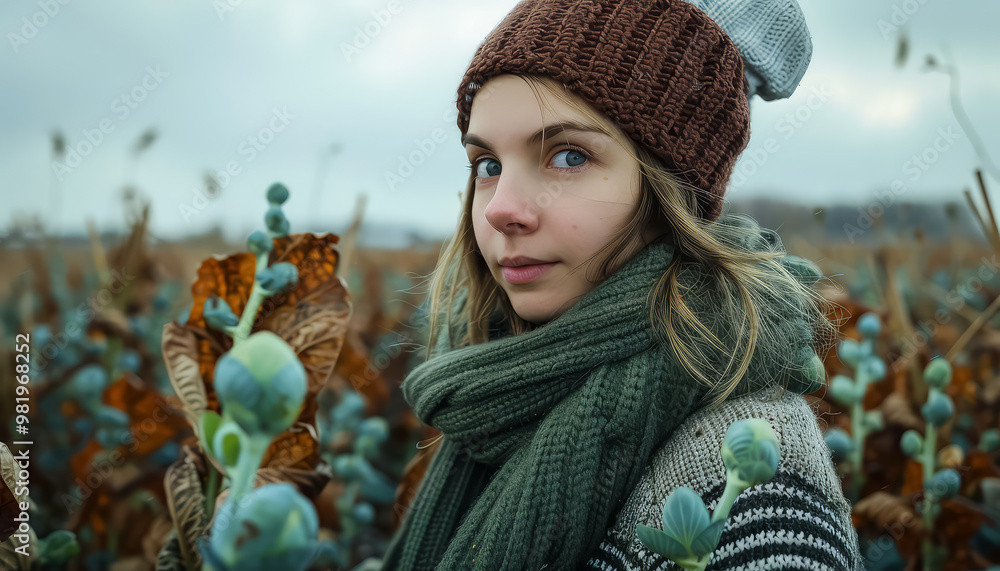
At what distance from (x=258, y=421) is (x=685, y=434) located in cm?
61

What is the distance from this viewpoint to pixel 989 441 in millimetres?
1224

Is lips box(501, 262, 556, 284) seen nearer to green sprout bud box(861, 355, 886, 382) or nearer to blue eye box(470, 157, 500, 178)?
blue eye box(470, 157, 500, 178)

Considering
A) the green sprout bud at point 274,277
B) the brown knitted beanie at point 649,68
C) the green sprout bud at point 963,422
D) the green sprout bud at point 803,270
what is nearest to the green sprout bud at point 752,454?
the green sprout bud at point 274,277

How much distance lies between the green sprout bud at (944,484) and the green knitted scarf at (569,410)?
37 cm

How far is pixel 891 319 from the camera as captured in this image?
5.12ft

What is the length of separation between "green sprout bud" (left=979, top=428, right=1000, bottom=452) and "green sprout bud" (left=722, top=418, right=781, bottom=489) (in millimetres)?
1278

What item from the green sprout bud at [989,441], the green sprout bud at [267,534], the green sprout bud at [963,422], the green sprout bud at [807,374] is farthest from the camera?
the green sprout bud at [963,422]

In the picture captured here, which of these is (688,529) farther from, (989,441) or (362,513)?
(989,441)

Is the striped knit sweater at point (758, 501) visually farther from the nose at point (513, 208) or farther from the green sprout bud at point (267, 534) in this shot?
the green sprout bud at point (267, 534)

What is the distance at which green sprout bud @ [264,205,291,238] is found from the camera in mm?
693

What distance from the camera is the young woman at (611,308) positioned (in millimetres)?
698

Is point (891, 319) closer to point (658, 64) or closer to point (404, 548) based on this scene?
point (658, 64)

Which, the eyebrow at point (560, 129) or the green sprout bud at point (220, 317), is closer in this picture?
the green sprout bud at point (220, 317)

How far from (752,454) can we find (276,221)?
57cm
